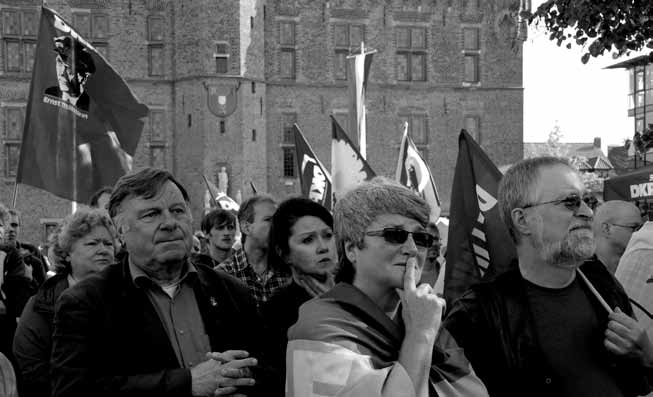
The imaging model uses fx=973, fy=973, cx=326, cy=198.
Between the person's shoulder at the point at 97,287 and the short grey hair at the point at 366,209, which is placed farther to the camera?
the person's shoulder at the point at 97,287

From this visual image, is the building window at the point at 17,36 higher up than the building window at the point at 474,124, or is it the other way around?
the building window at the point at 17,36

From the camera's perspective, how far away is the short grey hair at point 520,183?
340cm

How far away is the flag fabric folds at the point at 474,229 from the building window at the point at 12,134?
30.3m

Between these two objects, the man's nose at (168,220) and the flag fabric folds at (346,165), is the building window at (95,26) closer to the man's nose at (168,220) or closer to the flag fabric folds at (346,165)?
the flag fabric folds at (346,165)

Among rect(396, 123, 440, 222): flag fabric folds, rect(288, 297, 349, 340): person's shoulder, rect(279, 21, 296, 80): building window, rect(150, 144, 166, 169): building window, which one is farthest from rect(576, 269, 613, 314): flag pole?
rect(279, 21, 296, 80): building window

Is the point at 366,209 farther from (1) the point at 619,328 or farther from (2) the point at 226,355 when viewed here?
(1) the point at 619,328

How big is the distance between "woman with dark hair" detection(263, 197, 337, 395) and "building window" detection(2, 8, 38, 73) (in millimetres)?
31145

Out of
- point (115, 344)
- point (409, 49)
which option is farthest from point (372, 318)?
point (409, 49)

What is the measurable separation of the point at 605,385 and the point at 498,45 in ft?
115

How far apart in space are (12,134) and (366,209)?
32.5m

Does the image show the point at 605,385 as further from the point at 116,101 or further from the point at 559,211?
the point at 116,101

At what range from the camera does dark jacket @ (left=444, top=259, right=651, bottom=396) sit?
10.5ft

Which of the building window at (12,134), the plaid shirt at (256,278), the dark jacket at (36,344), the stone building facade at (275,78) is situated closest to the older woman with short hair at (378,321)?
the plaid shirt at (256,278)

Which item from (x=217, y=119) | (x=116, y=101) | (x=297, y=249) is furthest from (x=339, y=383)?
(x=217, y=119)
